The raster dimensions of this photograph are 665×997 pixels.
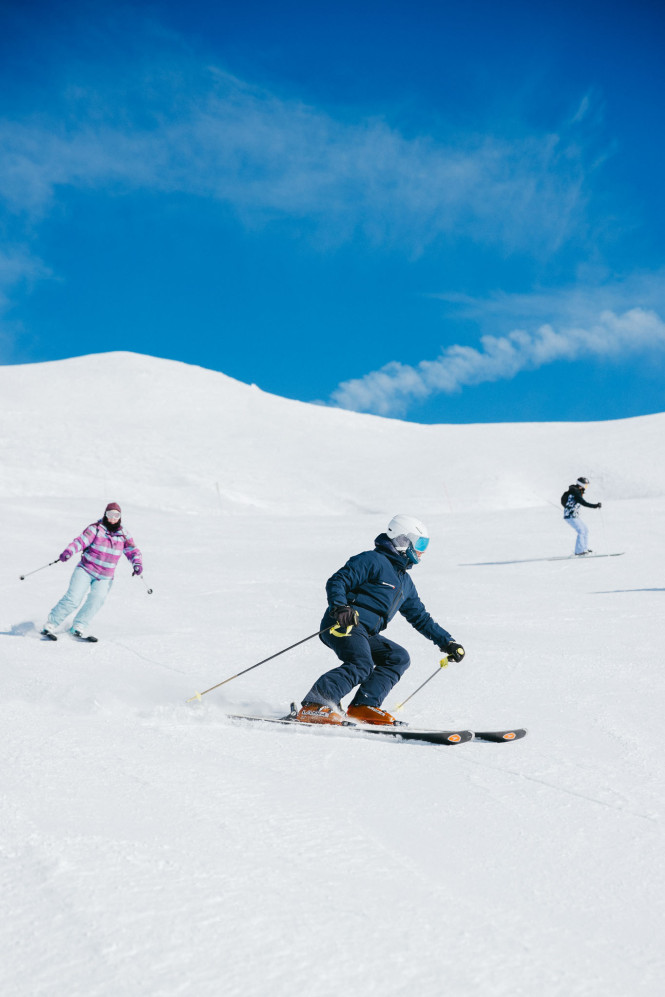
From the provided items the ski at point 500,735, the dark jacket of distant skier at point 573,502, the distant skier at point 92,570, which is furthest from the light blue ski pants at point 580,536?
the ski at point 500,735

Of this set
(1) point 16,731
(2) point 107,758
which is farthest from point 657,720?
(1) point 16,731

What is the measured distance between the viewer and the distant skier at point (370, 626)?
5277 millimetres

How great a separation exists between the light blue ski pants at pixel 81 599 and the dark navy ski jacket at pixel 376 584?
14.6 feet

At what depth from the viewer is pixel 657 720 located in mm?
5512

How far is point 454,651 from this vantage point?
18.5 ft

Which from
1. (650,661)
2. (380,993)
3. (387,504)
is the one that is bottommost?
(380,993)

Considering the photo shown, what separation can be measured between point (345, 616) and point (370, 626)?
22.1 inches

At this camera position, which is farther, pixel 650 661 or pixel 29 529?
pixel 29 529

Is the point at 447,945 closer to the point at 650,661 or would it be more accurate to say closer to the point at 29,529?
the point at 650,661

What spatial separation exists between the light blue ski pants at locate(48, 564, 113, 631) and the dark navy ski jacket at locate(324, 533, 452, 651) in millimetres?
4435

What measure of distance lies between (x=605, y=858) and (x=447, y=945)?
107cm

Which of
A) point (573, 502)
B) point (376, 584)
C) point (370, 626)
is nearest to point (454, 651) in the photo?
point (370, 626)

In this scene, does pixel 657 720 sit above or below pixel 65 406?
below

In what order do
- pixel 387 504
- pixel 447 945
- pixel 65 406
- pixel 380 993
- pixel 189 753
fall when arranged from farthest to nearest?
pixel 65 406 → pixel 387 504 → pixel 189 753 → pixel 447 945 → pixel 380 993
